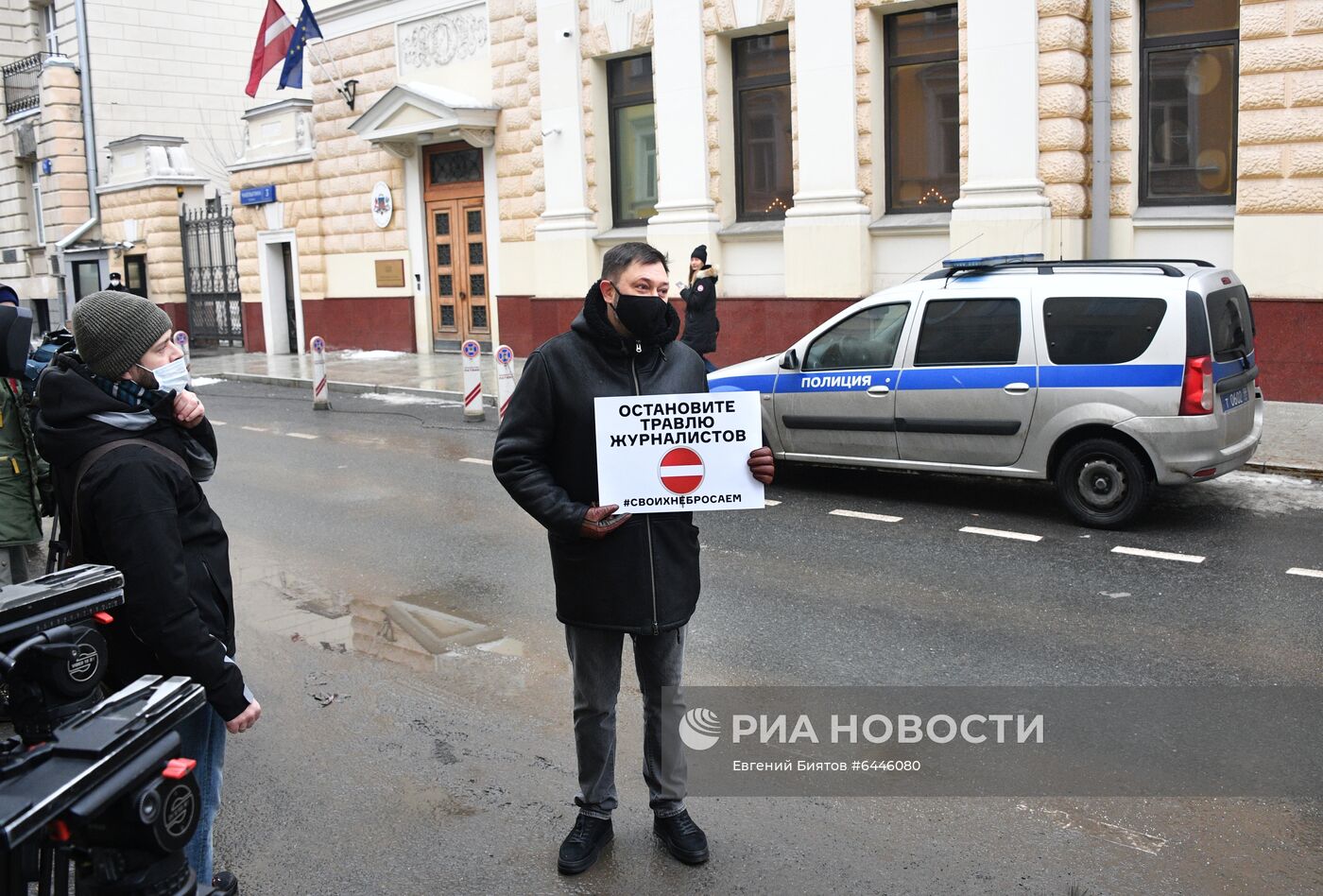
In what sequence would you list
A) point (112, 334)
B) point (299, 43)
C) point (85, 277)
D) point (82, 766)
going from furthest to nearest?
point (85, 277), point (299, 43), point (112, 334), point (82, 766)

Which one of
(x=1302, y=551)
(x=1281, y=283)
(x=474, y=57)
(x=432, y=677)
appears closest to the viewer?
(x=432, y=677)

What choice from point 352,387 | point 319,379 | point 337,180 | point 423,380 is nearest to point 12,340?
point 319,379

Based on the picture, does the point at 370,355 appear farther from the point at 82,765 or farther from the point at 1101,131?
the point at 82,765

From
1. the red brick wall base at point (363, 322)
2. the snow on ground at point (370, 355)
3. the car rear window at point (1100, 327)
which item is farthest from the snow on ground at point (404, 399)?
the car rear window at point (1100, 327)

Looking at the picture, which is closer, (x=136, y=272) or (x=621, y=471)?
(x=621, y=471)

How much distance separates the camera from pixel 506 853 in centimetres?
438

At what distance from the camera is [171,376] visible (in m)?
3.79

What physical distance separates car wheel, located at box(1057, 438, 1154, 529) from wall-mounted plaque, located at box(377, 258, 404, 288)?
17.2 meters

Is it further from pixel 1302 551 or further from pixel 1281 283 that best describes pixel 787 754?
pixel 1281 283

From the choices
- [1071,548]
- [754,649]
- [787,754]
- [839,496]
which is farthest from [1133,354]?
[787,754]

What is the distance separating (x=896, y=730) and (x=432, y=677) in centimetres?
232

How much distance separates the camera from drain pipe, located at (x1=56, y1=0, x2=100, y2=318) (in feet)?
100

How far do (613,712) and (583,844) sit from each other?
1.48 ft

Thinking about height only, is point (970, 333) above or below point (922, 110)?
below
